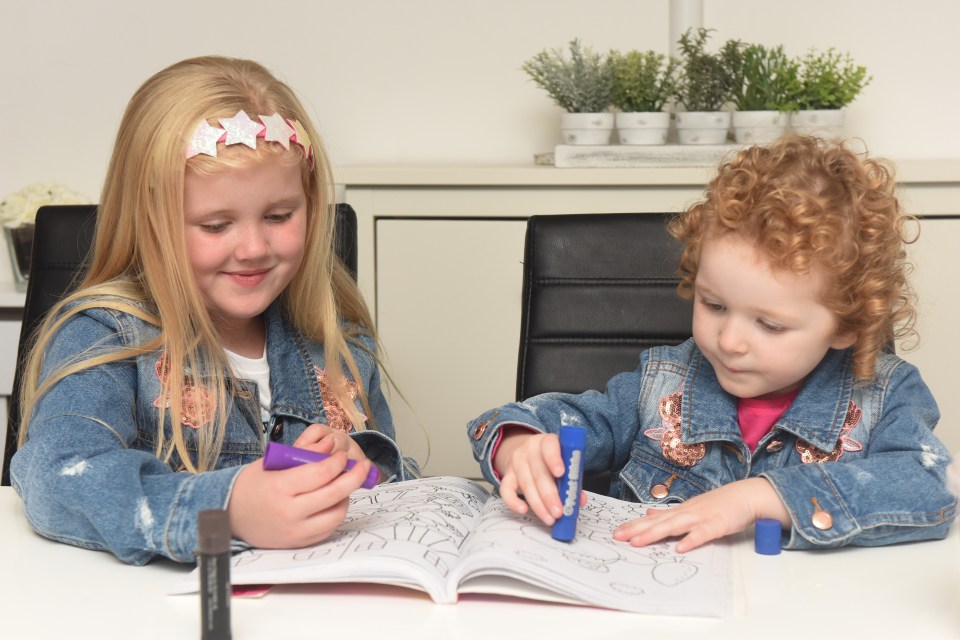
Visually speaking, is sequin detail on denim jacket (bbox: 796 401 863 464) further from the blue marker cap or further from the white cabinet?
the white cabinet

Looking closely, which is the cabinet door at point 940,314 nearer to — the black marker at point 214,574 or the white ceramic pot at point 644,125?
the white ceramic pot at point 644,125

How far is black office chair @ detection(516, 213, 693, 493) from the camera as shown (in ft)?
5.01

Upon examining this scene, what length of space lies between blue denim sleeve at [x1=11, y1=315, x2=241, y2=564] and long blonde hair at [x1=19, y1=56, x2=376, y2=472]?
0.10 metres

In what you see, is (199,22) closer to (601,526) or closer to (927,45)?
(927,45)

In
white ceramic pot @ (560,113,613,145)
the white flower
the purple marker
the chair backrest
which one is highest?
white ceramic pot @ (560,113,613,145)

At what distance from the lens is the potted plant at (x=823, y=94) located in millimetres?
2068

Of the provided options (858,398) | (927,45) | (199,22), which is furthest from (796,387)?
(199,22)

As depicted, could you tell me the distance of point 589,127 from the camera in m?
2.12

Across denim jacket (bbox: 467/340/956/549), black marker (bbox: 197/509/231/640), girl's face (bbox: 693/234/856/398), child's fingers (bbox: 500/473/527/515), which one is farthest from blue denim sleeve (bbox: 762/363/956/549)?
black marker (bbox: 197/509/231/640)

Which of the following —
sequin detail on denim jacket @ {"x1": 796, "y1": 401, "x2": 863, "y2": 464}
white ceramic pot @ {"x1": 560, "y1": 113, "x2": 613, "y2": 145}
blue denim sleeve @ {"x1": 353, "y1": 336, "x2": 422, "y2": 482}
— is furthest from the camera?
white ceramic pot @ {"x1": 560, "y1": 113, "x2": 613, "y2": 145}

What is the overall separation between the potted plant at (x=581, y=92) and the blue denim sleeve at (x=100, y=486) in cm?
128

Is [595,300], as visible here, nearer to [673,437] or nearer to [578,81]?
[673,437]

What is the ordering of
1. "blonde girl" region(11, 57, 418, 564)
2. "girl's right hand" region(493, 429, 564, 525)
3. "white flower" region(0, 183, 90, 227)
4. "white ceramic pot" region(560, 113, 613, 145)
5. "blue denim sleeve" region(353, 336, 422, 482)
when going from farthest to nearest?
"white flower" region(0, 183, 90, 227) < "white ceramic pot" region(560, 113, 613, 145) < "blue denim sleeve" region(353, 336, 422, 482) < "blonde girl" region(11, 57, 418, 564) < "girl's right hand" region(493, 429, 564, 525)

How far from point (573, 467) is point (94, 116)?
1.97 meters
